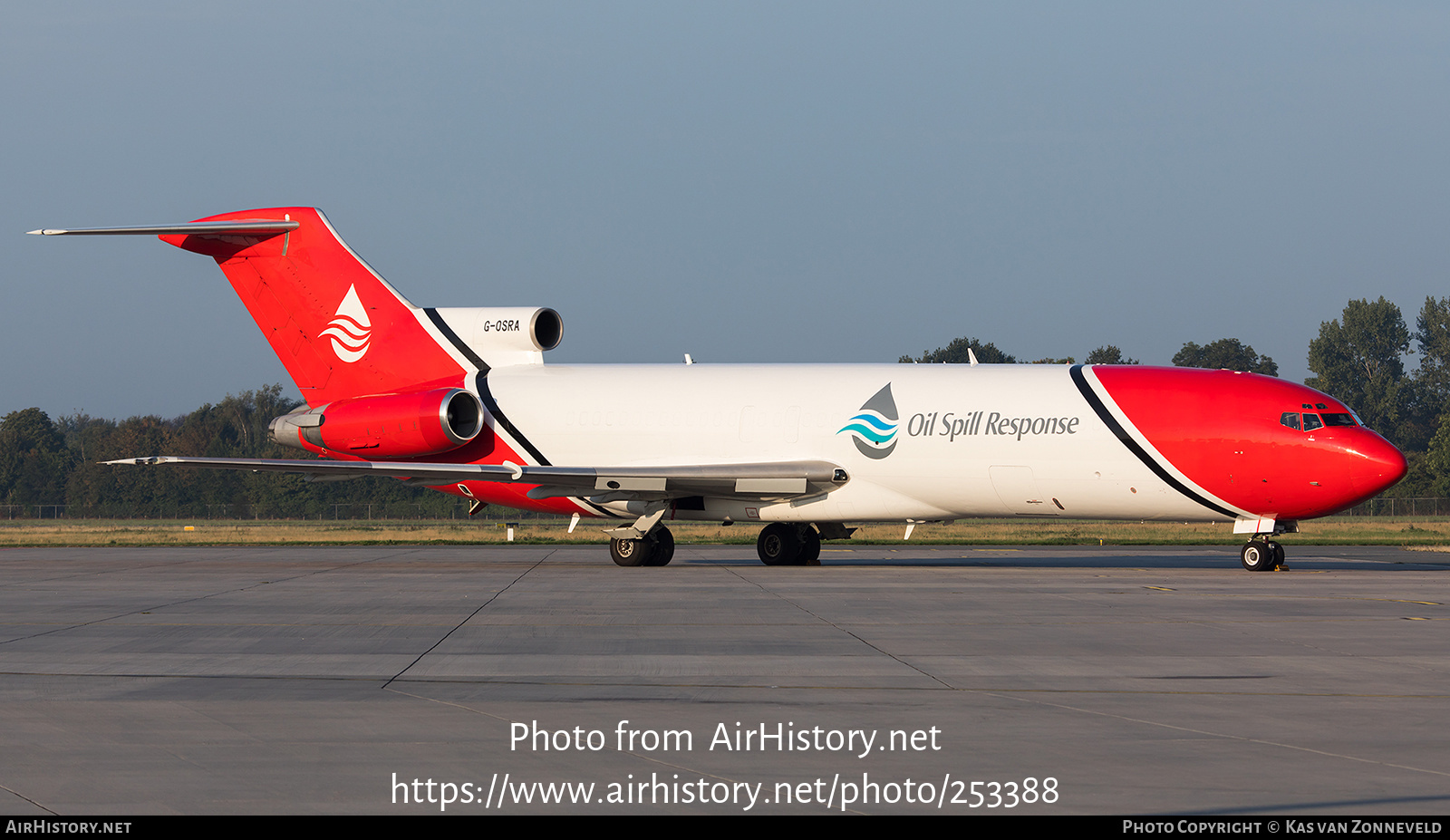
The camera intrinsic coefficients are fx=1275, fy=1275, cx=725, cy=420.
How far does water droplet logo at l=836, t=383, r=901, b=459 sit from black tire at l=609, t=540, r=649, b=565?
482 cm

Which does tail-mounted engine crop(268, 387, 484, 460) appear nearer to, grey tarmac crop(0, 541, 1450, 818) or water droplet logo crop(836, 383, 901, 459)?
grey tarmac crop(0, 541, 1450, 818)

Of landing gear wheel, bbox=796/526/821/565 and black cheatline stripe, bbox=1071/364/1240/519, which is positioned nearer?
black cheatline stripe, bbox=1071/364/1240/519

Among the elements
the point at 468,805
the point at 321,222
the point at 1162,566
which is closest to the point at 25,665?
the point at 468,805

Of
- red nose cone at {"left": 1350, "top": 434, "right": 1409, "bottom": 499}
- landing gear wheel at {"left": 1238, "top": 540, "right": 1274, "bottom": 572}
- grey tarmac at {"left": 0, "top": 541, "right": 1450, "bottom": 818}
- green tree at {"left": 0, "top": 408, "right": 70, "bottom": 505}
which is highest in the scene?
red nose cone at {"left": 1350, "top": 434, "right": 1409, "bottom": 499}

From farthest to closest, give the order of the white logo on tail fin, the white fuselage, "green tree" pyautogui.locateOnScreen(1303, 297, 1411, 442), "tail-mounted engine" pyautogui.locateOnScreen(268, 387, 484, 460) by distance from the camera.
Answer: "green tree" pyautogui.locateOnScreen(1303, 297, 1411, 442) → the white logo on tail fin → "tail-mounted engine" pyautogui.locateOnScreen(268, 387, 484, 460) → the white fuselage

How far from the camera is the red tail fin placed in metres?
30.1

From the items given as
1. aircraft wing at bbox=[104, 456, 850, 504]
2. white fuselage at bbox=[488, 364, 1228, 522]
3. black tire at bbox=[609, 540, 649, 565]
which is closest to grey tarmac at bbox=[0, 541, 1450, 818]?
white fuselage at bbox=[488, 364, 1228, 522]

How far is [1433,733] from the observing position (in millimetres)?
8828

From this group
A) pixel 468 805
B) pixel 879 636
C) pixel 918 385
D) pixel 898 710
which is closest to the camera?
pixel 468 805

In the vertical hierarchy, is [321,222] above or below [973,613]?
above

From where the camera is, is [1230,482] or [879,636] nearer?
[879,636]

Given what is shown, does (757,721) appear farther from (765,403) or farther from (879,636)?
(765,403)

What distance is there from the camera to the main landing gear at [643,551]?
89.5 feet

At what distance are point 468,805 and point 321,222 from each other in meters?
25.8
